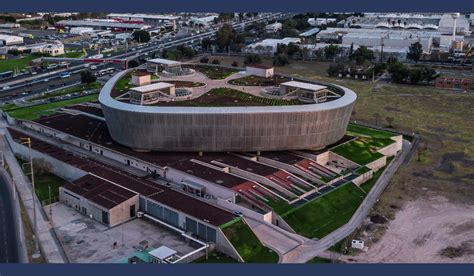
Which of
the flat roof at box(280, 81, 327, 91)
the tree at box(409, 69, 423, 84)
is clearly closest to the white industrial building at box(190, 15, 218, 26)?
the tree at box(409, 69, 423, 84)

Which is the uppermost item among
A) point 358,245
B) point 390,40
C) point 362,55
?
point 390,40

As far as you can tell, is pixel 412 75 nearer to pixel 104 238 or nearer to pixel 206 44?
pixel 206 44

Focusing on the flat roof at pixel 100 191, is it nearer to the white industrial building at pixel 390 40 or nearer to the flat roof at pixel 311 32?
the white industrial building at pixel 390 40

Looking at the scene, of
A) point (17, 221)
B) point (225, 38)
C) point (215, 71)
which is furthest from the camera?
point (225, 38)

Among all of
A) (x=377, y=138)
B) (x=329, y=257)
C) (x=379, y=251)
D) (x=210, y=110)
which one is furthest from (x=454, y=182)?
(x=210, y=110)

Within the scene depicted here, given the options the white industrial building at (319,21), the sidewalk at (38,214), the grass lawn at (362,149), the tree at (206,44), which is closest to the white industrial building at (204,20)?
the white industrial building at (319,21)

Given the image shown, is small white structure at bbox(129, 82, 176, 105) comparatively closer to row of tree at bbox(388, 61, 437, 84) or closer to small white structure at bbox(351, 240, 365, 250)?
small white structure at bbox(351, 240, 365, 250)

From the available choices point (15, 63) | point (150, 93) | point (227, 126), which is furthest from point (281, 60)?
point (227, 126)
